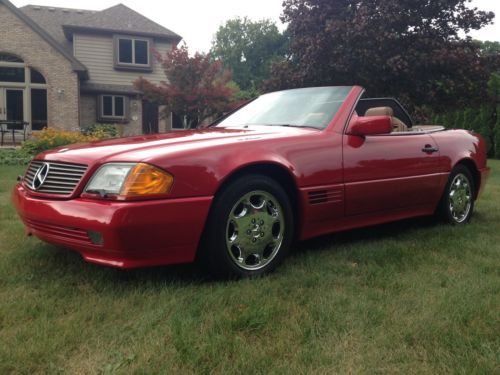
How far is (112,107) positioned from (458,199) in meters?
18.9

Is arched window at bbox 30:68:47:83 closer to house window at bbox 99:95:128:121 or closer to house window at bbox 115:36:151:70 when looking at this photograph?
house window at bbox 99:95:128:121

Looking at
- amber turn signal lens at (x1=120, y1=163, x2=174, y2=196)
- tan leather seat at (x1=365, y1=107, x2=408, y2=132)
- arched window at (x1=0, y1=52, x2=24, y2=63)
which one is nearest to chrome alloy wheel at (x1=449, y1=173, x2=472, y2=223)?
tan leather seat at (x1=365, y1=107, x2=408, y2=132)

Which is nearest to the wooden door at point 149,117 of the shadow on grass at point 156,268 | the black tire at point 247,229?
the shadow on grass at point 156,268

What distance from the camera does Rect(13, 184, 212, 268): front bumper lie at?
2.62 metres

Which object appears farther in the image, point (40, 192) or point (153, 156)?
point (40, 192)

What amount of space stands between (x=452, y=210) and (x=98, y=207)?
3503 mm

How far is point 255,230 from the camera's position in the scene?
310 centimetres

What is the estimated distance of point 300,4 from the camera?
13.2 meters

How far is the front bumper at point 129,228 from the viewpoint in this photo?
2619 mm

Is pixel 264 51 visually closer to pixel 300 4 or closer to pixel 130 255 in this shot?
pixel 300 4

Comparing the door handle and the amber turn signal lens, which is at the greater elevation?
the door handle

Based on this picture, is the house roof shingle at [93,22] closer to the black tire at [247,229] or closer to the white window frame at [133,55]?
the white window frame at [133,55]

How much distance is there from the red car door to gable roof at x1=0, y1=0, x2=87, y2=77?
17798 mm

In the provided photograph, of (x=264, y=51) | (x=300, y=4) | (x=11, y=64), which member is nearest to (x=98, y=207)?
(x=300, y=4)
